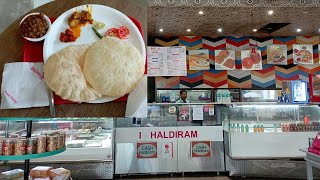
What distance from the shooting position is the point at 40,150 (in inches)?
56.9

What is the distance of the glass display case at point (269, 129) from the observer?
4.93 metres

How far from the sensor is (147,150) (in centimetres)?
507

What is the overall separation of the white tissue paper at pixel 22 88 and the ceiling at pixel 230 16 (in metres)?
4.83

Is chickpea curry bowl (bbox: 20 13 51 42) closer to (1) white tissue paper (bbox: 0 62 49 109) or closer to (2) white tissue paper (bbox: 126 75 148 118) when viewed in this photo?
(1) white tissue paper (bbox: 0 62 49 109)

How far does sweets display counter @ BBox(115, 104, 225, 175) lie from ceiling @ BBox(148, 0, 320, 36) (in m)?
2.25

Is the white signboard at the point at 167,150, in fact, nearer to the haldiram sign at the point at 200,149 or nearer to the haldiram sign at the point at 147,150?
the haldiram sign at the point at 147,150

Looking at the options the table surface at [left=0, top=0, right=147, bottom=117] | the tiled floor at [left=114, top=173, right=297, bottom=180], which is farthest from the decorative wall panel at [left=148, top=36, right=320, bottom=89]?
the table surface at [left=0, top=0, right=147, bottom=117]

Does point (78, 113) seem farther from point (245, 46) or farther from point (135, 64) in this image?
point (245, 46)

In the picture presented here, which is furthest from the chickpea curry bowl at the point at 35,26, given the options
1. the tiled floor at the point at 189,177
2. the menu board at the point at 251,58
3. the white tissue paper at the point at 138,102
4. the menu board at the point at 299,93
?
the menu board at the point at 251,58

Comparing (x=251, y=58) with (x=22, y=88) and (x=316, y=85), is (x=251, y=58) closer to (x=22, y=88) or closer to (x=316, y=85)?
(x=316, y=85)

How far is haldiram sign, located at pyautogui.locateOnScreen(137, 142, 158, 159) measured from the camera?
5059 mm

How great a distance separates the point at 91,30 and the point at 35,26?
226mm

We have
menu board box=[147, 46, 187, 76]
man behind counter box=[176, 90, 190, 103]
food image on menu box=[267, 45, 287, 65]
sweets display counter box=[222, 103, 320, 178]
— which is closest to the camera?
sweets display counter box=[222, 103, 320, 178]

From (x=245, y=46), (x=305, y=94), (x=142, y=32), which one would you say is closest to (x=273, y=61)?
(x=245, y=46)
